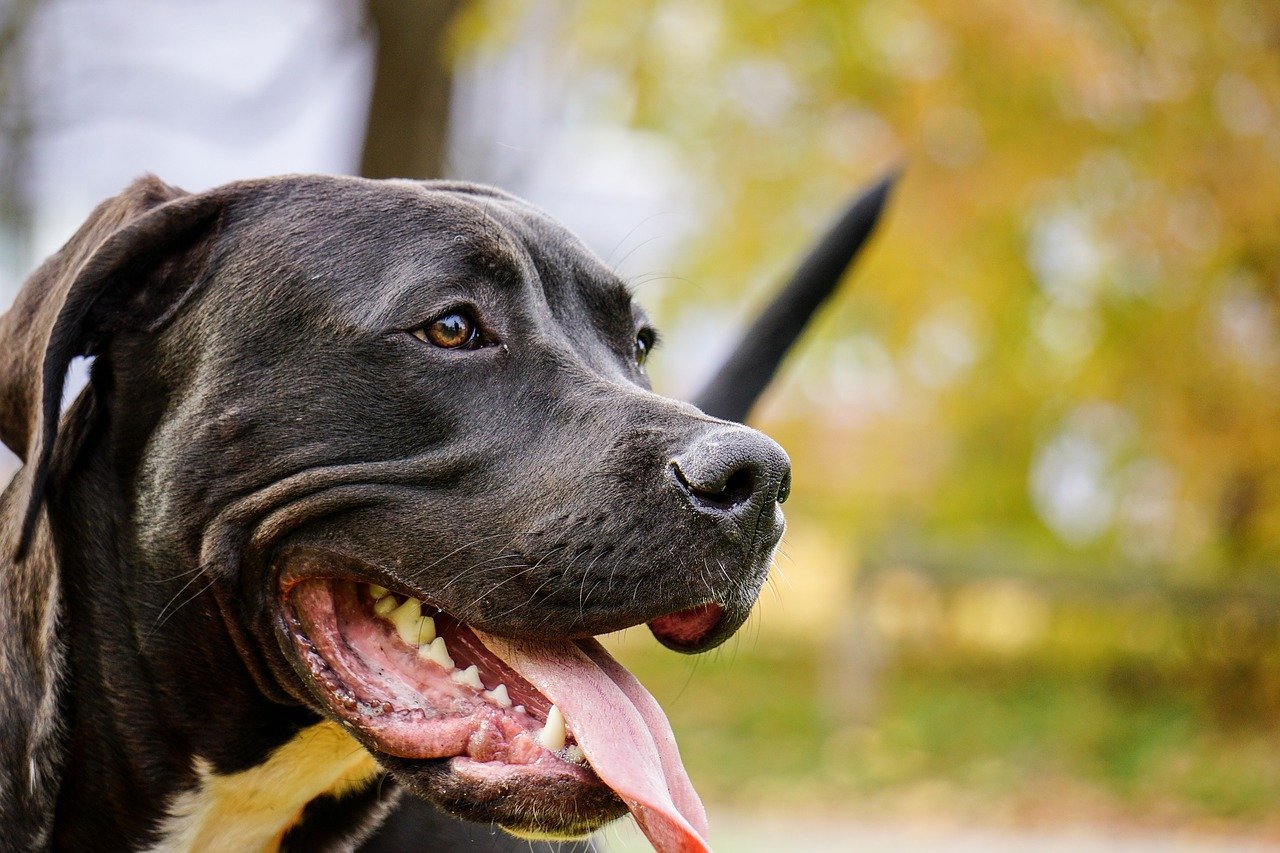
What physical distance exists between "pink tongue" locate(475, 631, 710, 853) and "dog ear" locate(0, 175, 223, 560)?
87cm

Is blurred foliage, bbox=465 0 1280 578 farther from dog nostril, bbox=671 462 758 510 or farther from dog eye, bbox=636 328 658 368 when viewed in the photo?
dog nostril, bbox=671 462 758 510

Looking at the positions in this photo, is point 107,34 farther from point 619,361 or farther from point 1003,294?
point 619,361

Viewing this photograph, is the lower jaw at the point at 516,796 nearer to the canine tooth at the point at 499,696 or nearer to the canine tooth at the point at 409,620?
the canine tooth at the point at 499,696

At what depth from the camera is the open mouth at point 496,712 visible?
2379 millimetres

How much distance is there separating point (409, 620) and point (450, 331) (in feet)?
1.82

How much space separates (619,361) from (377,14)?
5363mm

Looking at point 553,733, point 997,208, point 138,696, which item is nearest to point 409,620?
point 553,733

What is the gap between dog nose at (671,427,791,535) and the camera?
7.66 feet

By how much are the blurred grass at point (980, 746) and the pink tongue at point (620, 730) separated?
5987 millimetres

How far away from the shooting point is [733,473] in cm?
234

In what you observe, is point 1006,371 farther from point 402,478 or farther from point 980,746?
point 402,478

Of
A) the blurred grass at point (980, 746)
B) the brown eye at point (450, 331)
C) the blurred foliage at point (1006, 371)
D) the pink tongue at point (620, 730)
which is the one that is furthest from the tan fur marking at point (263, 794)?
the blurred grass at point (980, 746)

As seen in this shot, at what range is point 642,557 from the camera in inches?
94.1

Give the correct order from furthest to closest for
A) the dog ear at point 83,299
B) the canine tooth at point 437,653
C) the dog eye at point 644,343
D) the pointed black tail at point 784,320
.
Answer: the pointed black tail at point 784,320
the dog eye at point 644,343
the canine tooth at point 437,653
the dog ear at point 83,299
